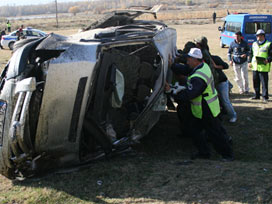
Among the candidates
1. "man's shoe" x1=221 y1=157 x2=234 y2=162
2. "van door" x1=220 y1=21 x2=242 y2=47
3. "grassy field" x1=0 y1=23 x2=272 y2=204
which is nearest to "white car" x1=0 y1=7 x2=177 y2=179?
"grassy field" x1=0 y1=23 x2=272 y2=204

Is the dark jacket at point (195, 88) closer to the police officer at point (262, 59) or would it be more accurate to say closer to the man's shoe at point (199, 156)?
the man's shoe at point (199, 156)

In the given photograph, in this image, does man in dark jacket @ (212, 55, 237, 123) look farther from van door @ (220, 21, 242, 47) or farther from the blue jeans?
van door @ (220, 21, 242, 47)

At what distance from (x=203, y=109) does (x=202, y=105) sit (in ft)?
0.20

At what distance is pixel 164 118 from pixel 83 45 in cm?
337

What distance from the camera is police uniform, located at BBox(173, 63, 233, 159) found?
4734 millimetres

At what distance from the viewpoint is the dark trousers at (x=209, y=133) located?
192 inches

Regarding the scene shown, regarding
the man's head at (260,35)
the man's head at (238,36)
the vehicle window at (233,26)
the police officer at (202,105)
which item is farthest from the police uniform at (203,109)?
the vehicle window at (233,26)

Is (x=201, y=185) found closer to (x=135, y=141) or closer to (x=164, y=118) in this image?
(x=135, y=141)

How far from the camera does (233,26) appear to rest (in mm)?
18031

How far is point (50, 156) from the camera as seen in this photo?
4047 mm

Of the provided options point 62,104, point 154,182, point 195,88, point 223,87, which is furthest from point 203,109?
point 62,104

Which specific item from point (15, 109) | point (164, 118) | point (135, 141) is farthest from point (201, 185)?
point (164, 118)

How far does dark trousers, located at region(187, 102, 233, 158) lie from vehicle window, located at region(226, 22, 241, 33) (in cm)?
1326

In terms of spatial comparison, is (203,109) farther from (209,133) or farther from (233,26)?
(233,26)
